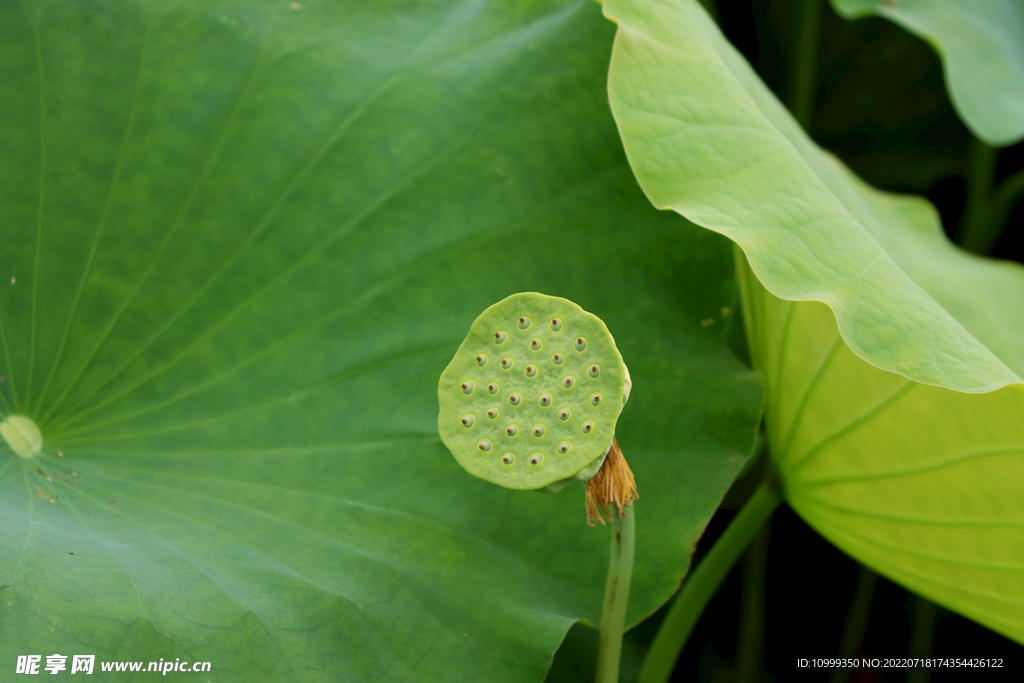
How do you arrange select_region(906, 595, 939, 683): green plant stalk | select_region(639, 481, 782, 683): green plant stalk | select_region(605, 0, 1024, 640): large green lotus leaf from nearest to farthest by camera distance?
select_region(605, 0, 1024, 640): large green lotus leaf, select_region(639, 481, 782, 683): green plant stalk, select_region(906, 595, 939, 683): green plant stalk

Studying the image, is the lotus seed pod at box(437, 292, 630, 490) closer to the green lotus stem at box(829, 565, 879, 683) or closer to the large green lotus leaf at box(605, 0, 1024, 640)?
the large green lotus leaf at box(605, 0, 1024, 640)

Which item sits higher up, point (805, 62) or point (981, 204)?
point (805, 62)

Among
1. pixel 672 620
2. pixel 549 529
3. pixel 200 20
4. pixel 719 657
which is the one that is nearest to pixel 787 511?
pixel 719 657

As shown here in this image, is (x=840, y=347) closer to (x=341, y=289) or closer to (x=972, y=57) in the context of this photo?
(x=341, y=289)

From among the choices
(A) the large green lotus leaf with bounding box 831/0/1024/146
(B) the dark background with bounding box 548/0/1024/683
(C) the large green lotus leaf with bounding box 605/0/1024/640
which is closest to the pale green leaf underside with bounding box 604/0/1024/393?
(C) the large green lotus leaf with bounding box 605/0/1024/640

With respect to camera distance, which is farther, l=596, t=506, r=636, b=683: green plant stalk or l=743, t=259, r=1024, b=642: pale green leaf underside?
l=743, t=259, r=1024, b=642: pale green leaf underside

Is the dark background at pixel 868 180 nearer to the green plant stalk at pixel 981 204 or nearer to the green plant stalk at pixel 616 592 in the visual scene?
the green plant stalk at pixel 981 204

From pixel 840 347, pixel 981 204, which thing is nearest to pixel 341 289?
pixel 840 347
